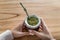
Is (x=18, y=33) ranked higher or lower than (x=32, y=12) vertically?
lower

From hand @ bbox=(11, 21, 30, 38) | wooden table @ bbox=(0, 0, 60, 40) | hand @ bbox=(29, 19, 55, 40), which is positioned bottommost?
hand @ bbox=(29, 19, 55, 40)

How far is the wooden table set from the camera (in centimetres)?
97

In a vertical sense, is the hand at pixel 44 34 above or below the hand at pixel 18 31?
below

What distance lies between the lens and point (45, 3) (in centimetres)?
106

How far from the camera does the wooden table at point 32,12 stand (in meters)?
0.97

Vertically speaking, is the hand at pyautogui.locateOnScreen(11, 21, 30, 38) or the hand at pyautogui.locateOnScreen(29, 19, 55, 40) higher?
the hand at pyautogui.locateOnScreen(11, 21, 30, 38)

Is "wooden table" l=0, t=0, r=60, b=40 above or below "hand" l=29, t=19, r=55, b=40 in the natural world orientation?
above

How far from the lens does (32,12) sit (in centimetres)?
102

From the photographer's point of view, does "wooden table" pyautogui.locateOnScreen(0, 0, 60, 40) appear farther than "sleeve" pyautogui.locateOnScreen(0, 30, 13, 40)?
Yes

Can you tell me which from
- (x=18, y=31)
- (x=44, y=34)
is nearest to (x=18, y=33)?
(x=18, y=31)

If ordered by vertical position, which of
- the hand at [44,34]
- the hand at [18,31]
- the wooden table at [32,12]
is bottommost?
the hand at [44,34]

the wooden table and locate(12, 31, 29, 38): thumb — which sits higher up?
the wooden table

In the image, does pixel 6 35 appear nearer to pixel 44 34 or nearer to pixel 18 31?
pixel 18 31

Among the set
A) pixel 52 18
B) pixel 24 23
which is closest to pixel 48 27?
pixel 52 18
